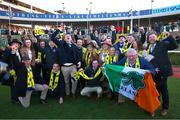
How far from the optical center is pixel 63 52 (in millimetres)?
9328

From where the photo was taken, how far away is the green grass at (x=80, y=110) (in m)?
7.49

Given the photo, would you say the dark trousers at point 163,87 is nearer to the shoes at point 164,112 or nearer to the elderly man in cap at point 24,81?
the shoes at point 164,112

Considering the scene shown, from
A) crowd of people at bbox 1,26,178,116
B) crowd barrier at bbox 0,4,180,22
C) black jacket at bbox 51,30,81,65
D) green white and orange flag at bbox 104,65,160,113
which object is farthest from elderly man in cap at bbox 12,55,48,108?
crowd barrier at bbox 0,4,180,22

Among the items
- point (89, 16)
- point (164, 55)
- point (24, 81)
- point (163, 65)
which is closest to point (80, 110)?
point (24, 81)

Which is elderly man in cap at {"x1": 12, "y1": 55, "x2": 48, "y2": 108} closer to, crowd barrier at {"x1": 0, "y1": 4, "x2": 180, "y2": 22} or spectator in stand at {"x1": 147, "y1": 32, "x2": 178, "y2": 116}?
spectator in stand at {"x1": 147, "y1": 32, "x2": 178, "y2": 116}

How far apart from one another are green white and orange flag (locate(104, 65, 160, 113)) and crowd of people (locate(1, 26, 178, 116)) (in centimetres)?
23

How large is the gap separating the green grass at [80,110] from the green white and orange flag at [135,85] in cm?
32

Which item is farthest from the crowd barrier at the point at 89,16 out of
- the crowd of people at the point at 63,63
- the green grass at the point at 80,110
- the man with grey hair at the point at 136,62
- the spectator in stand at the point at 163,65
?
the spectator in stand at the point at 163,65

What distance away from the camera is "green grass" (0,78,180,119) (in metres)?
7.49

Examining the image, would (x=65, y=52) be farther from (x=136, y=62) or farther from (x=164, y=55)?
(x=164, y=55)

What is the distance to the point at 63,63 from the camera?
9.39 meters

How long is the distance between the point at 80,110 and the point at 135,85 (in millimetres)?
1447

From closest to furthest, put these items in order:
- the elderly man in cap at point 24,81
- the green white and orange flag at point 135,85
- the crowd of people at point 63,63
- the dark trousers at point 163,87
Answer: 1. the green white and orange flag at point 135,85
2. the dark trousers at point 163,87
3. the crowd of people at point 63,63
4. the elderly man in cap at point 24,81

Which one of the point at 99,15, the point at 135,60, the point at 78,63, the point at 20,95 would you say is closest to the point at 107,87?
the point at 78,63
